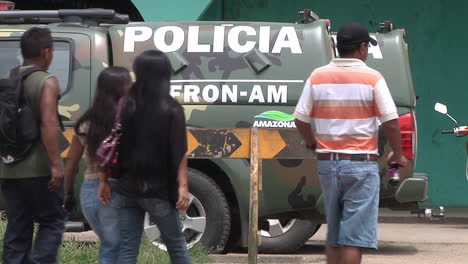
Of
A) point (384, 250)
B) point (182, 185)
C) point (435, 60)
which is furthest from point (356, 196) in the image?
point (435, 60)

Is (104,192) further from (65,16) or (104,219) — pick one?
(65,16)

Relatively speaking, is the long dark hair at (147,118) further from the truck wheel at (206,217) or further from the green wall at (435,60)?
the green wall at (435,60)

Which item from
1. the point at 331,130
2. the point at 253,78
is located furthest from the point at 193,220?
the point at 331,130

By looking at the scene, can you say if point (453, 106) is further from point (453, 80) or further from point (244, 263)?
point (244, 263)

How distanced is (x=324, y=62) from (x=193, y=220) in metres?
1.73

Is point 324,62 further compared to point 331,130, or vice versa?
point 324,62

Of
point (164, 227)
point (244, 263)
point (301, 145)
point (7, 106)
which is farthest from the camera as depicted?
point (244, 263)

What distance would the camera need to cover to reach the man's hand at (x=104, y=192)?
6.79 meters

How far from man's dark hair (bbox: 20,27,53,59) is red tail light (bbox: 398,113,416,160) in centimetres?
377

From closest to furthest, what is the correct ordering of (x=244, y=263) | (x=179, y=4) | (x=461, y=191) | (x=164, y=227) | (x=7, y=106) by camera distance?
(x=164, y=227)
(x=7, y=106)
(x=244, y=263)
(x=179, y=4)
(x=461, y=191)

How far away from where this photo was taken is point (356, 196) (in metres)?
7.35

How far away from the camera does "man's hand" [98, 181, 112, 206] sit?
22.3ft

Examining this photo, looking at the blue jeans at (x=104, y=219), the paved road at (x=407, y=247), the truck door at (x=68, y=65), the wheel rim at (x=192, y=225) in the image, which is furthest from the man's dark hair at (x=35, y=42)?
the wheel rim at (x=192, y=225)

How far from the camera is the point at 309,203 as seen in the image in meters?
10.3
